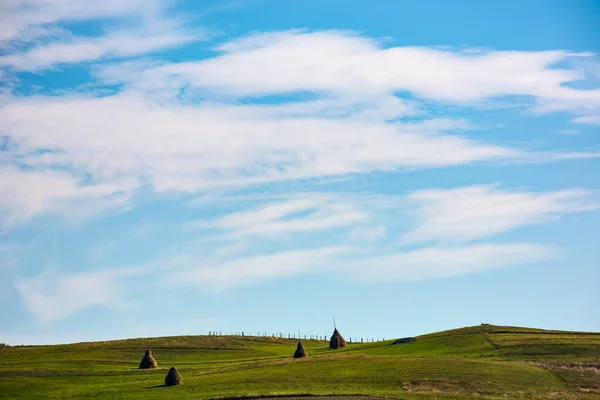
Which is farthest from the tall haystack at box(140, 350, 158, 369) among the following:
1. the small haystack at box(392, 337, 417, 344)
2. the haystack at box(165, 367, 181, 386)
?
the small haystack at box(392, 337, 417, 344)

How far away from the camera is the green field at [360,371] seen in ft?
254

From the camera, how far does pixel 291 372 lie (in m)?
87.1

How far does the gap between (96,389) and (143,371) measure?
17129 millimetres

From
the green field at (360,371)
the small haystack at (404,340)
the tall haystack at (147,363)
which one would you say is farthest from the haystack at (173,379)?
the small haystack at (404,340)

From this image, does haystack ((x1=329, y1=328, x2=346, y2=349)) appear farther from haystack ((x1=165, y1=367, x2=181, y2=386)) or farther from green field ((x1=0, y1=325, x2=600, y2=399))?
haystack ((x1=165, y1=367, x2=181, y2=386))

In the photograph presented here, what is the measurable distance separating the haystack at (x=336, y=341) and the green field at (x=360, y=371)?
1727 mm

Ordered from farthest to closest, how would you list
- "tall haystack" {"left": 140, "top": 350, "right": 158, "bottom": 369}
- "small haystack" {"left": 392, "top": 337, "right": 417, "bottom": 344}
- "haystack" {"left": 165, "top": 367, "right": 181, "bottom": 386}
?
"small haystack" {"left": 392, "top": 337, "right": 417, "bottom": 344} → "tall haystack" {"left": 140, "top": 350, "right": 158, "bottom": 369} → "haystack" {"left": 165, "top": 367, "right": 181, "bottom": 386}

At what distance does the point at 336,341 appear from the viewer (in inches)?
4769

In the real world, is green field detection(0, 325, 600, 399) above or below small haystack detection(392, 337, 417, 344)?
below

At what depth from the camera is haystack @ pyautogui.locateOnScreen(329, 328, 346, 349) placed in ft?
396

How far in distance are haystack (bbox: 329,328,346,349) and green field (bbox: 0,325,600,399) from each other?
173 cm

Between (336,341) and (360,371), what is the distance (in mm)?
35681

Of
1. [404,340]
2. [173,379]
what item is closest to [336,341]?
[404,340]

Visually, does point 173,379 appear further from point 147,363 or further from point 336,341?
point 336,341
